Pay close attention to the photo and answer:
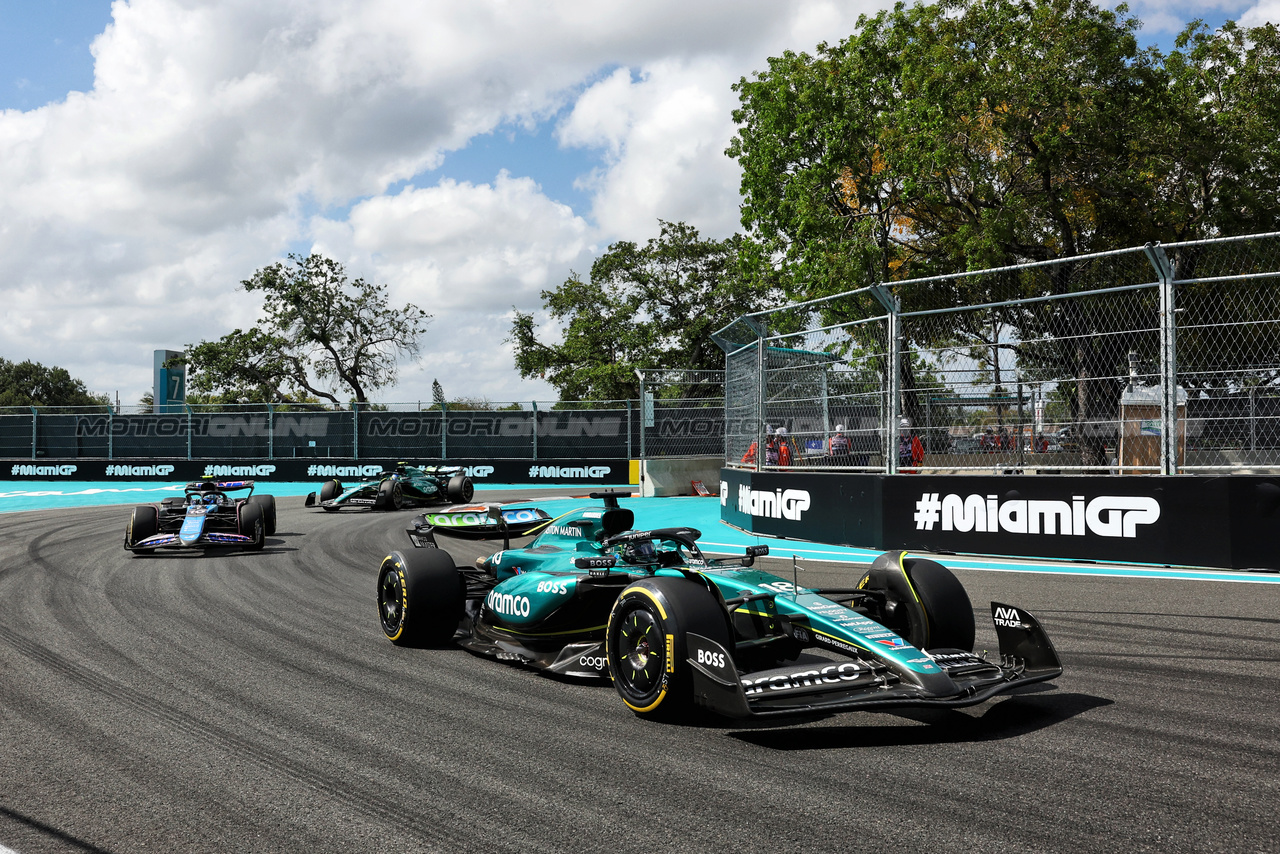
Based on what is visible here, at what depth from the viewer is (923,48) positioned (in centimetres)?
2111

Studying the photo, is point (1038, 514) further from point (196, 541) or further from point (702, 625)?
point (196, 541)

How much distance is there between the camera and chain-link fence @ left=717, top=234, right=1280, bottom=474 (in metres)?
8.80

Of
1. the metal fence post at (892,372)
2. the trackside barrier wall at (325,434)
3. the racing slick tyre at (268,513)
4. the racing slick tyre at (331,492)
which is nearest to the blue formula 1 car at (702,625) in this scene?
the metal fence post at (892,372)

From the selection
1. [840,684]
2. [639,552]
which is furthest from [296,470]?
[840,684]

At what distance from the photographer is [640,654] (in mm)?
4395

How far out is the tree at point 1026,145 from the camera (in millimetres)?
18734

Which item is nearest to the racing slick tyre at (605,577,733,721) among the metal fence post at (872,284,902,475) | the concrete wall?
the metal fence post at (872,284,902,475)

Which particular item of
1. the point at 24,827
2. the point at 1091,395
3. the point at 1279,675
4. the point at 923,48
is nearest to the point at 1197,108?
the point at 923,48

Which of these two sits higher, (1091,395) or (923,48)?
(923,48)

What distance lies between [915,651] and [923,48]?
66.2 feet

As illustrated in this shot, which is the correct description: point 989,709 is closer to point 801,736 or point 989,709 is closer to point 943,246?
point 801,736

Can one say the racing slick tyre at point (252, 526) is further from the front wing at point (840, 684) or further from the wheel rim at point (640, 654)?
the front wing at point (840, 684)

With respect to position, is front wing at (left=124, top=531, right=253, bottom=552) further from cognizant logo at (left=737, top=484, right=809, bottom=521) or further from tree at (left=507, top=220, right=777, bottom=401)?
tree at (left=507, top=220, right=777, bottom=401)

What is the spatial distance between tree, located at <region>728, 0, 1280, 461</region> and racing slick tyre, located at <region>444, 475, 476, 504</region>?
9535 millimetres
